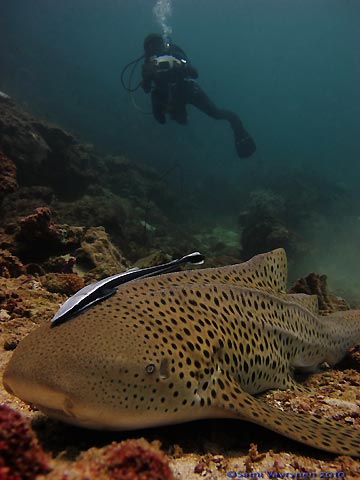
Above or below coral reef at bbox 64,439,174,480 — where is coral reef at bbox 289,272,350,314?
above

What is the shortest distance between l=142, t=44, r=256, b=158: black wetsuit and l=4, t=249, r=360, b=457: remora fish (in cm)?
1568

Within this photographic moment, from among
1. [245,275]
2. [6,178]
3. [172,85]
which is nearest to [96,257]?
[6,178]

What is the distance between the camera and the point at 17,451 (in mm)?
1352

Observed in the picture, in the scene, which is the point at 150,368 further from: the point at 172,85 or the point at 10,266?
the point at 172,85

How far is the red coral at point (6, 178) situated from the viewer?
21.8 ft

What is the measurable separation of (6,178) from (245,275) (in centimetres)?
546

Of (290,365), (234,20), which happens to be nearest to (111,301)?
(290,365)

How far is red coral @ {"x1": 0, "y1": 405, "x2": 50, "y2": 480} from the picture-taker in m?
1.31

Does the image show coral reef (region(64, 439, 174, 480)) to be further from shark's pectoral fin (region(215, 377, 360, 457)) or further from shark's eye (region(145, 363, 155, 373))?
shark's pectoral fin (region(215, 377, 360, 457))

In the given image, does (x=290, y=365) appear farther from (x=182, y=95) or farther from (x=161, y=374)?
(x=182, y=95)

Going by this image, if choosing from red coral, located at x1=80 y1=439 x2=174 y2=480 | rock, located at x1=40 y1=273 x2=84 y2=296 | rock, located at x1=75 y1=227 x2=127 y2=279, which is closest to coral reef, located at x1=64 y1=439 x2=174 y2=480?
red coral, located at x1=80 y1=439 x2=174 y2=480

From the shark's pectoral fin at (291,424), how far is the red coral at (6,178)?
6.08 meters

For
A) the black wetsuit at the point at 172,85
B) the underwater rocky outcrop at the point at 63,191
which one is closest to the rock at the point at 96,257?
the underwater rocky outcrop at the point at 63,191

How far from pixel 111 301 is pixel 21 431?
1173 mm
